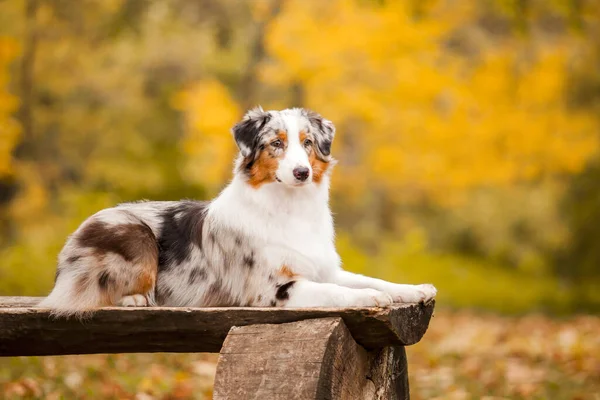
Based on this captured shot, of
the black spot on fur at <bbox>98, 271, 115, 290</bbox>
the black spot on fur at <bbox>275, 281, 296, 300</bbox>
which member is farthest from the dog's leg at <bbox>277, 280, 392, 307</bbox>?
the black spot on fur at <bbox>98, 271, 115, 290</bbox>

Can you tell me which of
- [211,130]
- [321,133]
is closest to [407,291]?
[321,133]

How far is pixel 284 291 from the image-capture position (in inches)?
128

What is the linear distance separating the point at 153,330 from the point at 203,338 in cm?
22

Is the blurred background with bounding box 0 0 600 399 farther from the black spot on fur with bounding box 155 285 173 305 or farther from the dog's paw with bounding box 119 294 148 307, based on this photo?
the dog's paw with bounding box 119 294 148 307

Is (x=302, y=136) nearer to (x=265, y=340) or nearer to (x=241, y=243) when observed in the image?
(x=241, y=243)

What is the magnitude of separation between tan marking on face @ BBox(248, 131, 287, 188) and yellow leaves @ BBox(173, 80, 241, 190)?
26.9 ft

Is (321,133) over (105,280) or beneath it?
over

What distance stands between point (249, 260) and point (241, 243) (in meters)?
0.11

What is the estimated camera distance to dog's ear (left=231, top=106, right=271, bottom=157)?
11.7 ft

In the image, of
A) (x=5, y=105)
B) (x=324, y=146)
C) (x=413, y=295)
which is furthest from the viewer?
(x=5, y=105)

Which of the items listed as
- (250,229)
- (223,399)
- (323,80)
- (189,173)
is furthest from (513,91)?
(223,399)

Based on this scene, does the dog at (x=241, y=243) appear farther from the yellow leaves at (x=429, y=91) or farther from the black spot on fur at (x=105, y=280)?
the yellow leaves at (x=429, y=91)

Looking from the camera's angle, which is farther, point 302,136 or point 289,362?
point 302,136

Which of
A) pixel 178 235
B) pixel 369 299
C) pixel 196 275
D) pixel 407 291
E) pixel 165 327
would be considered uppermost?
pixel 178 235
